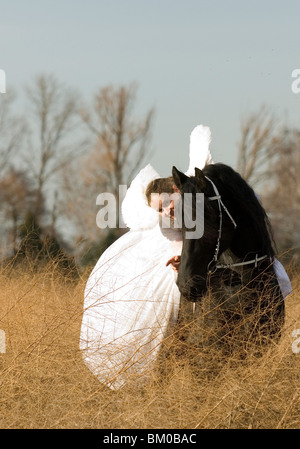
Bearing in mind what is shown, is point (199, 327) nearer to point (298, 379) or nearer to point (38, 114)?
point (298, 379)

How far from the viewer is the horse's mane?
13.7ft

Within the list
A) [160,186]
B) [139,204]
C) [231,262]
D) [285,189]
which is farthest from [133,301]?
[285,189]

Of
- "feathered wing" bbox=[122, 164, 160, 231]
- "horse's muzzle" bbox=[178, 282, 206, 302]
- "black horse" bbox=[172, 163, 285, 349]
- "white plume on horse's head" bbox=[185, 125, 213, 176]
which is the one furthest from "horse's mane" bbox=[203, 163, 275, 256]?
"feathered wing" bbox=[122, 164, 160, 231]

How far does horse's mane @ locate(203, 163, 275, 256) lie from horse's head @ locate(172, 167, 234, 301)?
106 mm

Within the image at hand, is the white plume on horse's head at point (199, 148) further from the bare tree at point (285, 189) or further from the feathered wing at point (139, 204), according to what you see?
the bare tree at point (285, 189)

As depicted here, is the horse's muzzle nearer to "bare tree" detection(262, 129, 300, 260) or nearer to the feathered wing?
the feathered wing

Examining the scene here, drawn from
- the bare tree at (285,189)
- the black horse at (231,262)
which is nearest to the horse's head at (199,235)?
the black horse at (231,262)

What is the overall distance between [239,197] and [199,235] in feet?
1.35

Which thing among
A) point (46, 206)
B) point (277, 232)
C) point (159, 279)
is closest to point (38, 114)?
point (46, 206)

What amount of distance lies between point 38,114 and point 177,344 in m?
18.8

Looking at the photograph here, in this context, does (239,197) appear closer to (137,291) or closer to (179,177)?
(179,177)

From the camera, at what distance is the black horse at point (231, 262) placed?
402 centimetres

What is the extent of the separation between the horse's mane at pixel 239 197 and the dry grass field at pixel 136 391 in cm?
72
